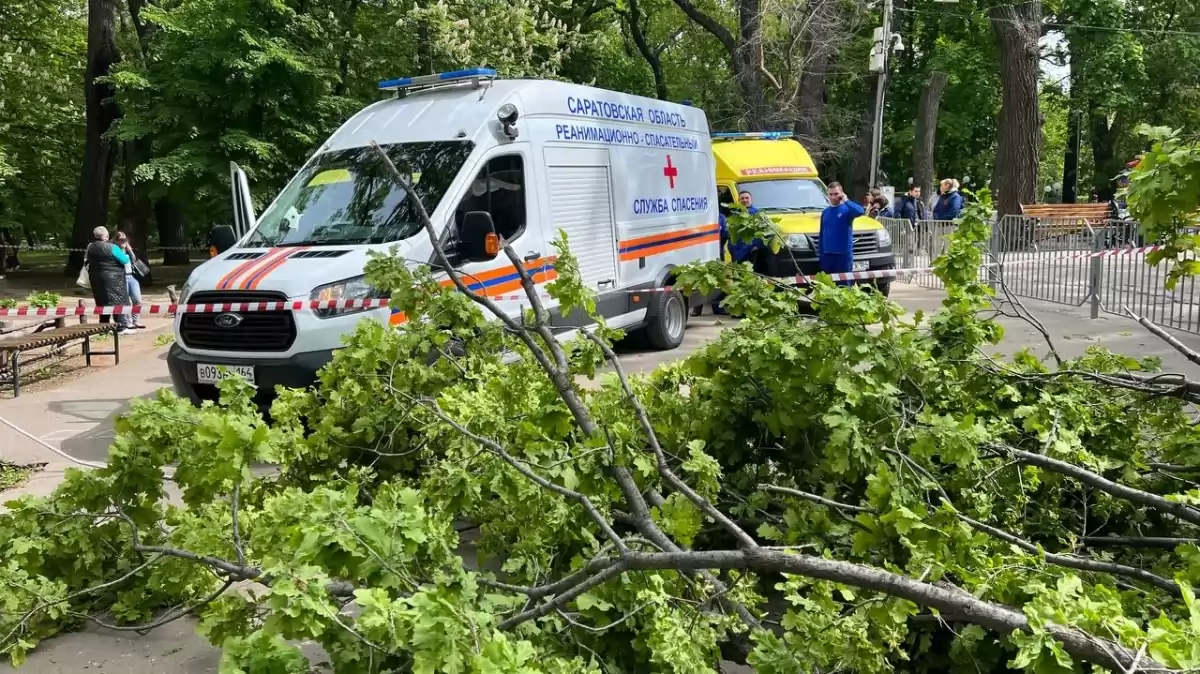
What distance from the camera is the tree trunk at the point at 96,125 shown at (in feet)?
66.7

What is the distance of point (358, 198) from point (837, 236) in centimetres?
645

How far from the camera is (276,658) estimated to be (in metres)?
2.61

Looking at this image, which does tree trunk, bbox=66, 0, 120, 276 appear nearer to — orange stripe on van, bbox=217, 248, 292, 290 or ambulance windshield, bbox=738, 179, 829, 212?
ambulance windshield, bbox=738, 179, 829, 212

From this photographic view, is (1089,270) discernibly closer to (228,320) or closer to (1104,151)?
(228,320)

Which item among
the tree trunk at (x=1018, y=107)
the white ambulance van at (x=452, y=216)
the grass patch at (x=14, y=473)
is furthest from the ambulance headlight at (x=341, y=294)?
the tree trunk at (x=1018, y=107)

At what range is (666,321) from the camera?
36.4 ft

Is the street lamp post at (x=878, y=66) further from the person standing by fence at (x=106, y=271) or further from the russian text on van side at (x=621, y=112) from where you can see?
the person standing by fence at (x=106, y=271)

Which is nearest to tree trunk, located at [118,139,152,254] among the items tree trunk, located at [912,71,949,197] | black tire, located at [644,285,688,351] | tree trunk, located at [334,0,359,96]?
tree trunk, located at [334,0,359,96]

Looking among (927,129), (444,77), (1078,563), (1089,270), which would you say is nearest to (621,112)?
(444,77)

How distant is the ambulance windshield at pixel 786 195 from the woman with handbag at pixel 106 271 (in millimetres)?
9000

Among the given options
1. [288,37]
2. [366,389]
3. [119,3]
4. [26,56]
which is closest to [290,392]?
[366,389]

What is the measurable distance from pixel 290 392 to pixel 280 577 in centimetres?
282

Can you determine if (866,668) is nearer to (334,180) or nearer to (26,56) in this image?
(334,180)

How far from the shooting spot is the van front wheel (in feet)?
35.7
